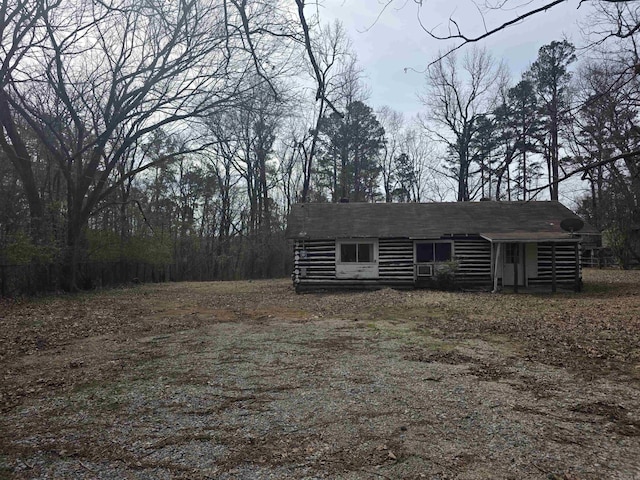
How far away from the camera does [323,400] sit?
15.4 feet

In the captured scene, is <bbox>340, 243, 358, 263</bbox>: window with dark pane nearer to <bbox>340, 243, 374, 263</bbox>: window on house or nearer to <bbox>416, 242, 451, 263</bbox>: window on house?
<bbox>340, 243, 374, 263</bbox>: window on house

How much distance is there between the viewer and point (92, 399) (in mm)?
4828

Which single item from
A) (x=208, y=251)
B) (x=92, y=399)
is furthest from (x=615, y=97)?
(x=208, y=251)

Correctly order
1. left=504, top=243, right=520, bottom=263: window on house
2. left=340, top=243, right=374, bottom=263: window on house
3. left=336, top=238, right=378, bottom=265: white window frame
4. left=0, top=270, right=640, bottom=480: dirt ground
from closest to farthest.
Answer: left=0, top=270, right=640, bottom=480: dirt ground → left=504, top=243, right=520, bottom=263: window on house → left=336, top=238, right=378, bottom=265: white window frame → left=340, top=243, right=374, bottom=263: window on house

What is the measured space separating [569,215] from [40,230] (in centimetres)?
2281

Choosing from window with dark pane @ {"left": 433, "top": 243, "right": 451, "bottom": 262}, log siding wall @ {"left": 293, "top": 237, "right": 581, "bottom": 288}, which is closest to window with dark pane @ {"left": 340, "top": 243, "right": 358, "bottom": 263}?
log siding wall @ {"left": 293, "top": 237, "right": 581, "bottom": 288}

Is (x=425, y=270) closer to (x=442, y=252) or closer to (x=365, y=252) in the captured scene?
Result: (x=442, y=252)

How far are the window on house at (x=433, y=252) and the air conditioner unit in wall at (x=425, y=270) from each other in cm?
43

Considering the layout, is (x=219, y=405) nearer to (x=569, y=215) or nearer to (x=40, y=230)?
(x=40, y=230)

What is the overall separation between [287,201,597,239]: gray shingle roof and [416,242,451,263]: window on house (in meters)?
0.66

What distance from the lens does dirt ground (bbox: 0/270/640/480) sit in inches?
128

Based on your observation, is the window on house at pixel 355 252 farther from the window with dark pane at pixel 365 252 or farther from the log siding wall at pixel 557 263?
the log siding wall at pixel 557 263

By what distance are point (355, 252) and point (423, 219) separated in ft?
12.3

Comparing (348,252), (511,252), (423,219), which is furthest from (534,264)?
(348,252)
